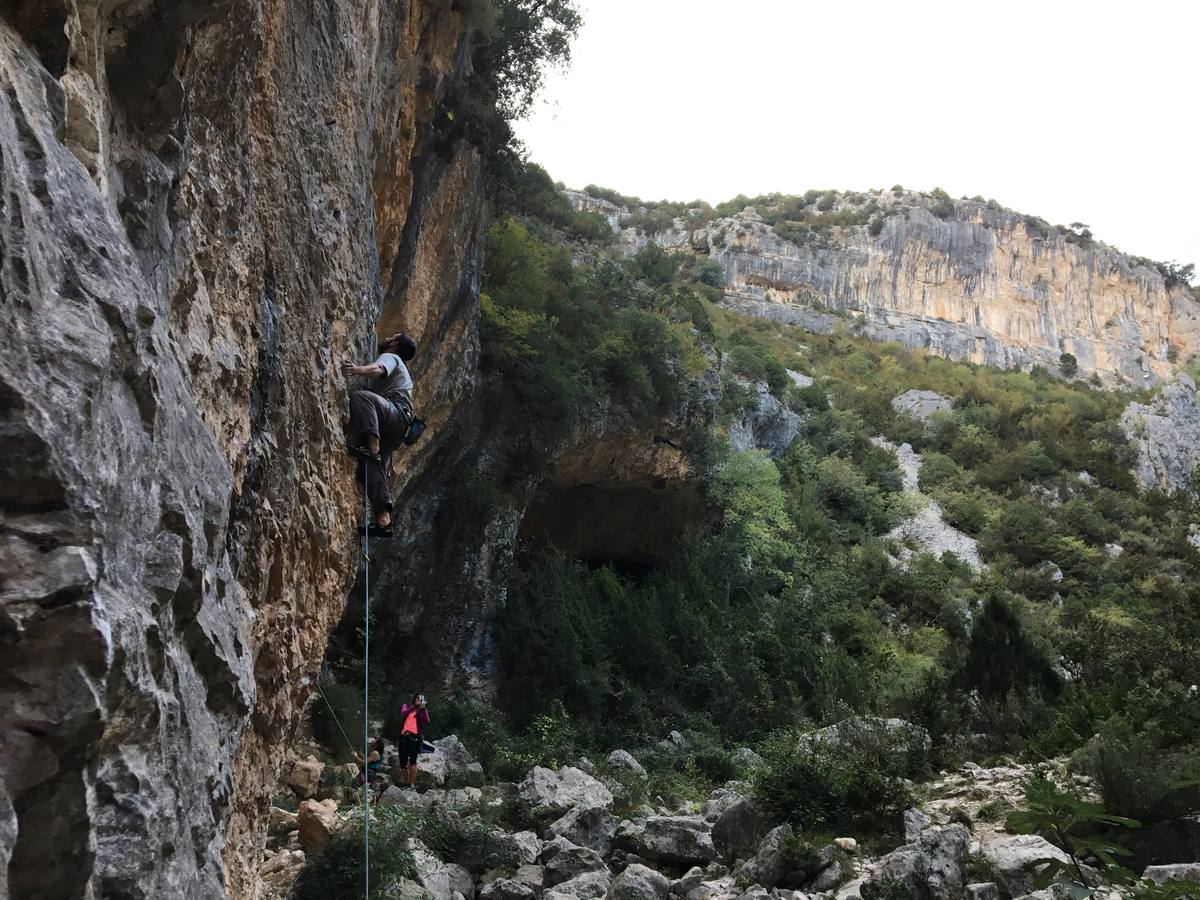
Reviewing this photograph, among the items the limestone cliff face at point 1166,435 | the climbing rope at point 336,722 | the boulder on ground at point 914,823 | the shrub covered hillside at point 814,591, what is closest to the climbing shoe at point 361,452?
the boulder on ground at point 914,823

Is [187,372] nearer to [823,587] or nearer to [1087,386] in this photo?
[823,587]

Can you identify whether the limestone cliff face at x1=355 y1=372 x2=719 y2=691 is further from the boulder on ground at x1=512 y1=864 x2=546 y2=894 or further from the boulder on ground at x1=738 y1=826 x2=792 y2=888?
the boulder on ground at x1=738 y1=826 x2=792 y2=888

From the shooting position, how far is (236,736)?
3.88m

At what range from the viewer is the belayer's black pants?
20.4 ft

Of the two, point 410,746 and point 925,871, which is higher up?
point 925,871

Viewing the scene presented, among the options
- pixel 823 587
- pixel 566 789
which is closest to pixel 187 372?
pixel 566 789

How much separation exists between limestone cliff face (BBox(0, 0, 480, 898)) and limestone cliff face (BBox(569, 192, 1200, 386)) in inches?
2132

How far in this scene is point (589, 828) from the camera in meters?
10.3

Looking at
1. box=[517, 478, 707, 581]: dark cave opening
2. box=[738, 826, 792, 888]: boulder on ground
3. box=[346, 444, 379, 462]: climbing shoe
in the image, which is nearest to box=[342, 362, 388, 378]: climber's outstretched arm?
box=[346, 444, 379, 462]: climbing shoe

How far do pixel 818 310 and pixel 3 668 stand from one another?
60.3 m

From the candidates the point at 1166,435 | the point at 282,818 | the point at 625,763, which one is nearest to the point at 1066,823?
the point at 282,818

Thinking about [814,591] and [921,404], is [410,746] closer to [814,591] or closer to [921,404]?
[814,591]

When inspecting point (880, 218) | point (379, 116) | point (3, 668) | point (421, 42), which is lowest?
point (3, 668)

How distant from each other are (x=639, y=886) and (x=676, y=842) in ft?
5.77
